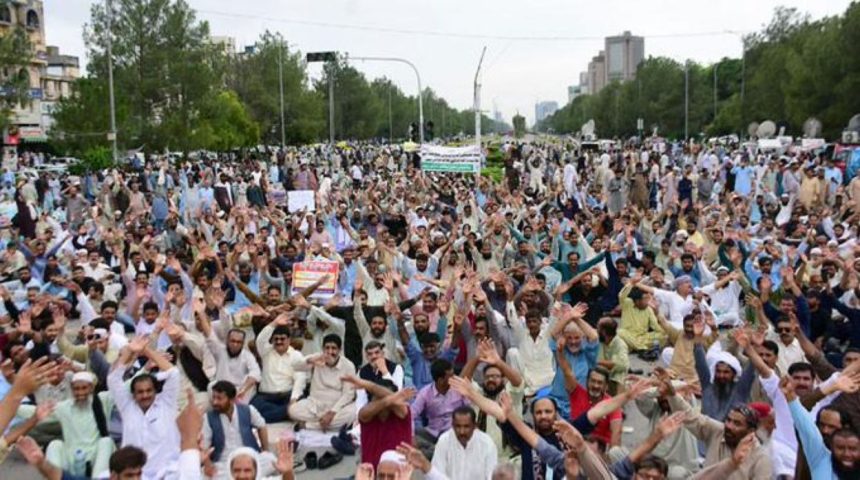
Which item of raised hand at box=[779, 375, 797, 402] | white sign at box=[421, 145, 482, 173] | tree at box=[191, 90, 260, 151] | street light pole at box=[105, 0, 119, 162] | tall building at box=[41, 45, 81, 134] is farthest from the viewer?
tall building at box=[41, 45, 81, 134]

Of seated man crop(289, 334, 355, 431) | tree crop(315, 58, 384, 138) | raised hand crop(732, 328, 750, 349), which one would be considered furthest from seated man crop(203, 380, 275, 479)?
tree crop(315, 58, 384, 138)

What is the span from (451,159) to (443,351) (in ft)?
47.2

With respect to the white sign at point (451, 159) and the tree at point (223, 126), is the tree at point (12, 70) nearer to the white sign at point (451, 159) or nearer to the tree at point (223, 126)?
the tree at point (223, 126)

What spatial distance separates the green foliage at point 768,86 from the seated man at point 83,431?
3609 centimetres

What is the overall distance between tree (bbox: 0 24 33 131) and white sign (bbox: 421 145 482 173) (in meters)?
15.3

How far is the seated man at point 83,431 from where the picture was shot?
628 centimetres

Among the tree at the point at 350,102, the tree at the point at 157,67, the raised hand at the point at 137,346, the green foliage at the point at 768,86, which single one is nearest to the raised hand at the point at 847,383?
the raised hand at the point at 137,346

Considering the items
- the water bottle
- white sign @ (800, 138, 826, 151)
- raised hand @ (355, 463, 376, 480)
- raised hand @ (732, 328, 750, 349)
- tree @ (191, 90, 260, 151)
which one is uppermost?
tree @ (191, 90, 260, 151)

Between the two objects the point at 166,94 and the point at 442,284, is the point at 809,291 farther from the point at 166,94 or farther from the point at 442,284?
the point at 166,94

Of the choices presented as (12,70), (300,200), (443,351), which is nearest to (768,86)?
(300,200)

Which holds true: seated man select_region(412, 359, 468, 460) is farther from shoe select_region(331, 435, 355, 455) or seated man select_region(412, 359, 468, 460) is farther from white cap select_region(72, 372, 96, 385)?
white cap select_region(72, 372, 96, 385)

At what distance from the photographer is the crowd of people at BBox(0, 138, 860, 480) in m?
5.38

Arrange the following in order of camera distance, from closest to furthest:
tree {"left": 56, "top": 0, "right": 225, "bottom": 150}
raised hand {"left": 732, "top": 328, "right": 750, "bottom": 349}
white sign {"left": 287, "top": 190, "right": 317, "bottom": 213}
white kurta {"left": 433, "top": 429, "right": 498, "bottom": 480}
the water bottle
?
white kurta {"left": 433, "top": 429, "right": 498, "bottom": 480} < raised hand {"left": 732, "top": 328, "right": 750, "bottom": 349} < the water bottle < white sign {"left": 287, "top": 190, "right": 317, "bottom": 213} < tree {"left": 56, "top": 0, "right": 225, "bottom": 150}

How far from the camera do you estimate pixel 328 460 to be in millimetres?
7105
